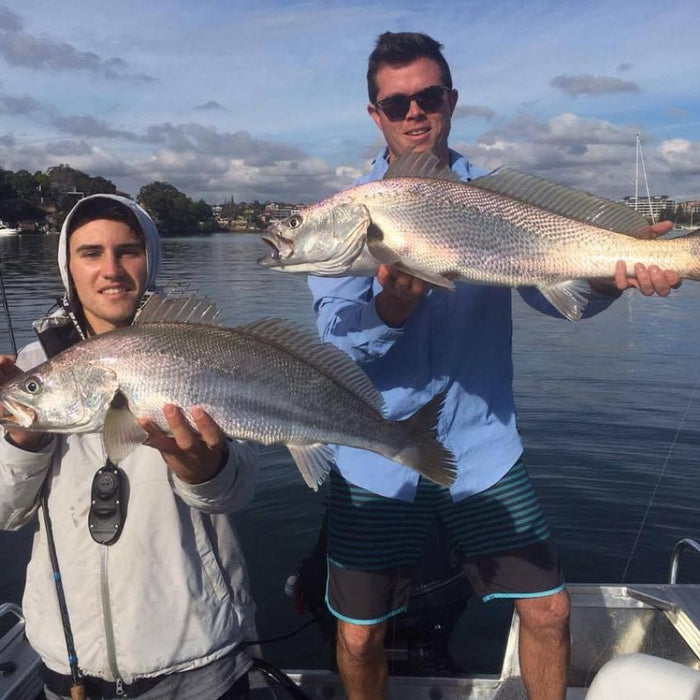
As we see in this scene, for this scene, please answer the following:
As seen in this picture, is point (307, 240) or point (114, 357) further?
point (307, 240)

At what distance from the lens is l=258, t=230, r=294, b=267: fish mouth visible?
11.9 ft

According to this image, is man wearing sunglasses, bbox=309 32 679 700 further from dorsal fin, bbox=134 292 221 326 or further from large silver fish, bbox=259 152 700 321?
dorsal fin, bbox=134 292 221 326

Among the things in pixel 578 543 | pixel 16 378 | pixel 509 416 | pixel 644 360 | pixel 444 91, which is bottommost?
pixel 578 543

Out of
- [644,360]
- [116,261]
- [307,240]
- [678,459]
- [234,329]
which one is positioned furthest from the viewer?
[644,360]

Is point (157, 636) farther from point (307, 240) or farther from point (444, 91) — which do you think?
point (444, 91)

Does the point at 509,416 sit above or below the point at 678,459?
above

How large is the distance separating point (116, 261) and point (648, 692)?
9.48ft

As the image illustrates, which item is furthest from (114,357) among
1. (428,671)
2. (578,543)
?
(578,543)

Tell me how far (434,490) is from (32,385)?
2.22 metres

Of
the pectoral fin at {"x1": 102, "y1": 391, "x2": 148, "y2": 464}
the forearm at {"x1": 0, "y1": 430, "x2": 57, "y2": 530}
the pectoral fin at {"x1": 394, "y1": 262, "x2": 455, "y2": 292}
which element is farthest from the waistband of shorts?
the pectoral fin at {"x1": 394, "y1": 262, "x2": 455, "y2": 292}

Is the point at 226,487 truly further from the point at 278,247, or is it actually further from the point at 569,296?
the point at 569,296

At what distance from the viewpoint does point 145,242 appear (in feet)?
11.2

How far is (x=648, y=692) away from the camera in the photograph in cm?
246

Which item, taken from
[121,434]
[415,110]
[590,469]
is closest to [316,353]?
[121,434]
